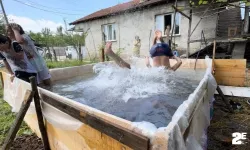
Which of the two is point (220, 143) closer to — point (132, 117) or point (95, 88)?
point (132, 117)

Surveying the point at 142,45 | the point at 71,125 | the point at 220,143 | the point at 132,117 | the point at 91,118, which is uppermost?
the point at 142,45

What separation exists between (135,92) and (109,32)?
10106mm

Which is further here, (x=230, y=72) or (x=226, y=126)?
(x=230, y=72)

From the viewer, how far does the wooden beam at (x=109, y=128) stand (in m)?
0.98

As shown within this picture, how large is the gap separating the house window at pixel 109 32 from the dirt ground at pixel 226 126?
979 cm

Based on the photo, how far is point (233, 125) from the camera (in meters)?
2.81

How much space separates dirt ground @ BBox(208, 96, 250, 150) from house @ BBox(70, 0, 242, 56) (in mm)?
4230

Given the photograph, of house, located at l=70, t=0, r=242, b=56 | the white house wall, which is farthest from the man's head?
the white house wall

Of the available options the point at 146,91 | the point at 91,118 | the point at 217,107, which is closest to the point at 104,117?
the point at 91,118

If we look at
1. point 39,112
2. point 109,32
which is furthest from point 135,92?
point 109,32

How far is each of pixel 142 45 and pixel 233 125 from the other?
27.1 ft

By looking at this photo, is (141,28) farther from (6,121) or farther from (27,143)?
(27,143)

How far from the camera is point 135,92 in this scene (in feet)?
10.3

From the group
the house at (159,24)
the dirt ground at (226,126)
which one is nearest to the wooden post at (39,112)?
the dirt ground at (226,126)
